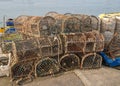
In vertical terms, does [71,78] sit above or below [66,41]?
below

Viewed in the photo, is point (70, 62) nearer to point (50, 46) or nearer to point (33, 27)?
point (50, 46)

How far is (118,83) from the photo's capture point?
5.49m

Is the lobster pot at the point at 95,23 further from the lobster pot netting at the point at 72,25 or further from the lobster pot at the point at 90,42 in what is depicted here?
the lobster pot at the point at 90,42

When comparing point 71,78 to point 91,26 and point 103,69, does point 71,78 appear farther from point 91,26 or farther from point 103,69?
point 91,26

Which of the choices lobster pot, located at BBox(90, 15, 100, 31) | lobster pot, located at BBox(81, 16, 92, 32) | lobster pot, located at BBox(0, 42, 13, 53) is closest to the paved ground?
lobster pot, located at BBox(0, 42, 13, 53)

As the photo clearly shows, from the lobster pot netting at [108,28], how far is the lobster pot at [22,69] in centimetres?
266

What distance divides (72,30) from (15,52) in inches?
80.1

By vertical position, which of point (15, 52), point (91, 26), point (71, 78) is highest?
point (91, 26)

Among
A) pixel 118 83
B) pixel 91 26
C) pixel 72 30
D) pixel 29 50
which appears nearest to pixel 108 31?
pixel 91 26

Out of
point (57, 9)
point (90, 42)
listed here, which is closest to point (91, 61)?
point (90, 42)

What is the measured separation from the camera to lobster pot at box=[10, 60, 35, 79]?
5.84 meters

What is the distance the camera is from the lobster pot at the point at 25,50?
5.75 metres

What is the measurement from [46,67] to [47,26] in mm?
1360

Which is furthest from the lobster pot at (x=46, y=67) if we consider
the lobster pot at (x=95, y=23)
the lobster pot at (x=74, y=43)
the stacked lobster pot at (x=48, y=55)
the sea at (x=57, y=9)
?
the sea at (x=57, y=9)
